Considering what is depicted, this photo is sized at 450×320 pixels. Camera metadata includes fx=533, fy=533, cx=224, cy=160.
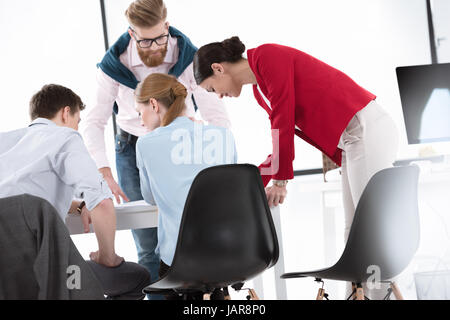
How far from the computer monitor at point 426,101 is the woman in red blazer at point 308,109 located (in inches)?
33.3

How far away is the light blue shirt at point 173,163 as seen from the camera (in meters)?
1.66

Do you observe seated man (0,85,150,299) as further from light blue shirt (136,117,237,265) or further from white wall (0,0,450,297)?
white wall (0,0,450,297)

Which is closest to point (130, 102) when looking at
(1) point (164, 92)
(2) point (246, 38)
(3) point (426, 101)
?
(1) point (164, 92)

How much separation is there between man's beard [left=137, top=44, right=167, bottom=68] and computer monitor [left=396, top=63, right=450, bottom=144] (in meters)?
1.13

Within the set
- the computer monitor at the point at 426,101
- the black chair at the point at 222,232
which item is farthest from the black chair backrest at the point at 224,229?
the computer monitor at the point at 426,101

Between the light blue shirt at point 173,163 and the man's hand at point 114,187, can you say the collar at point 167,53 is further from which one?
the light blue shirt at point 173,163

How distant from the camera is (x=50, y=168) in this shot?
1674 mm

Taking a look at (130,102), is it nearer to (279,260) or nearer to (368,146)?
(279,260)

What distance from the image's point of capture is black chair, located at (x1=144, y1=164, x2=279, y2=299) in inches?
56.7

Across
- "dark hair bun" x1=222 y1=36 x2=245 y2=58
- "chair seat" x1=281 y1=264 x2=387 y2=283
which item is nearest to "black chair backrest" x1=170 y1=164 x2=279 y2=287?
"chair seat" x1=281 y1=264 x2=387 y2=283

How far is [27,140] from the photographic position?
171cm

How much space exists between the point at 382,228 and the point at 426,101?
4.35ft

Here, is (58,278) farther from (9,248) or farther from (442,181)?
(442,181)

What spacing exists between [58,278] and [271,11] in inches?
122
